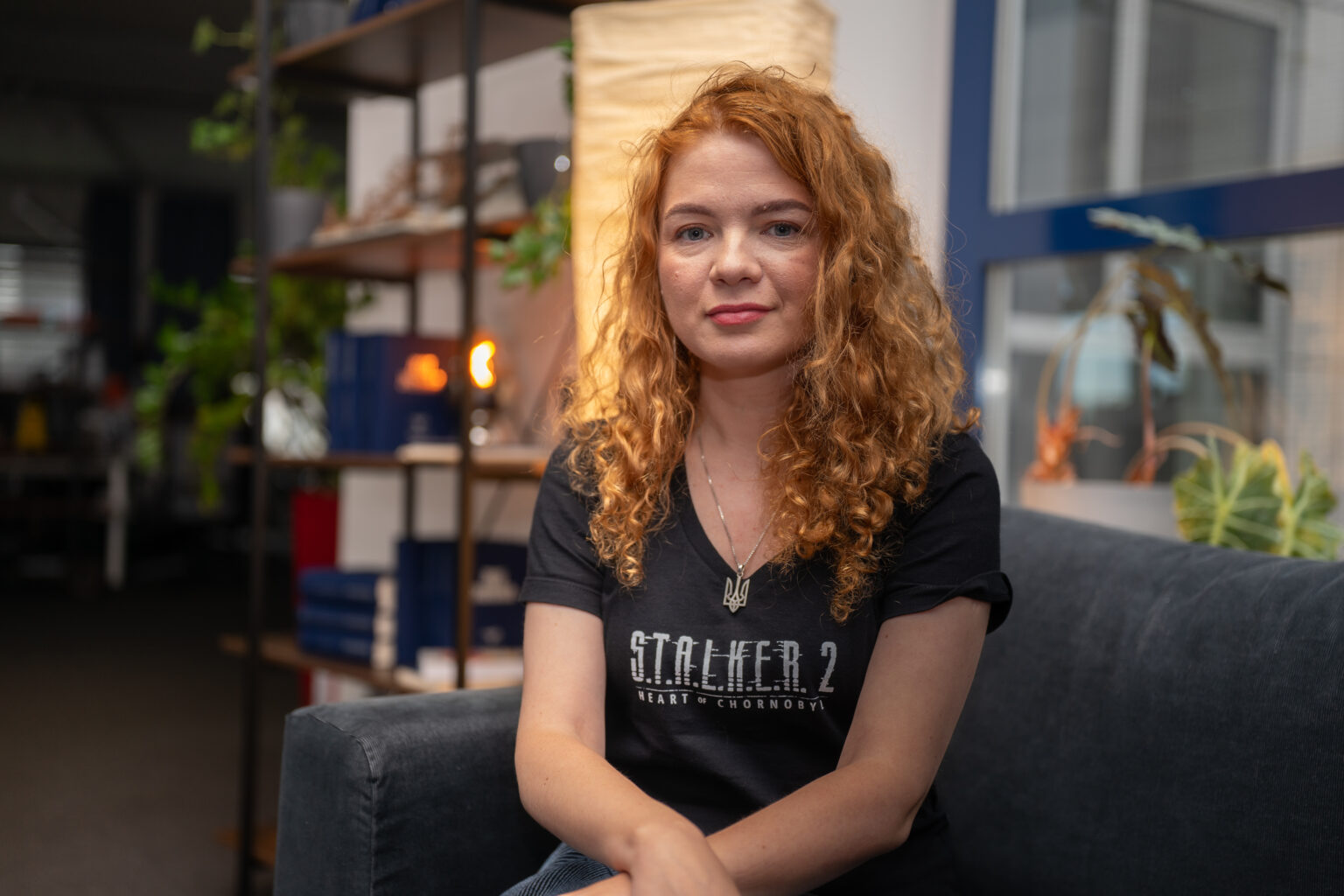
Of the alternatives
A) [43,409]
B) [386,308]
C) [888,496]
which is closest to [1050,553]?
[888,496]

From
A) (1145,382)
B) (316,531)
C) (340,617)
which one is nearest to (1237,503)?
(1145,382)

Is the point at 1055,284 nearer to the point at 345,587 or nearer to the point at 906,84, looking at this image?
the point at 906,84

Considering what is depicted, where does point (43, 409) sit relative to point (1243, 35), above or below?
below

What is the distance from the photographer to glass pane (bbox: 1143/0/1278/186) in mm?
2191

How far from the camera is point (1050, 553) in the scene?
152 cm

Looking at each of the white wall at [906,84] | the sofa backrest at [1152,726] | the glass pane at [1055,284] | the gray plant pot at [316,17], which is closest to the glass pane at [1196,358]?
the glass pane at [1055,284]

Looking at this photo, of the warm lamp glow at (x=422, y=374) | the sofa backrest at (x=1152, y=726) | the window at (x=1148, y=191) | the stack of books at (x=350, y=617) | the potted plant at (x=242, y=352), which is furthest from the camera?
the potted plant at (x=242, y=352)

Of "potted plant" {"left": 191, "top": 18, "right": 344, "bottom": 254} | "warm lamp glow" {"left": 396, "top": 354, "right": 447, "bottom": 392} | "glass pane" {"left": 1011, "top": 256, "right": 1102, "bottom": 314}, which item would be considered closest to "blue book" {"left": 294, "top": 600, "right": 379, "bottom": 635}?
"warm lamp glow" {"left": 396, "top": 354, "right": 447, "bottom": 392}

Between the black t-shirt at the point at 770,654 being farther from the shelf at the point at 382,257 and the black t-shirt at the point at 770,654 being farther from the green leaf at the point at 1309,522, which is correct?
the shelf at the point at 382,257

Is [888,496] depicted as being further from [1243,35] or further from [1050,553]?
[1243,35]

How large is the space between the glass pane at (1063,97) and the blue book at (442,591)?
139cm

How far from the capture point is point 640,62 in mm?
2002

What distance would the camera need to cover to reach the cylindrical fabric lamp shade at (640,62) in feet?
6.26

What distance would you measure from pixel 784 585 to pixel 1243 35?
1689 mm
